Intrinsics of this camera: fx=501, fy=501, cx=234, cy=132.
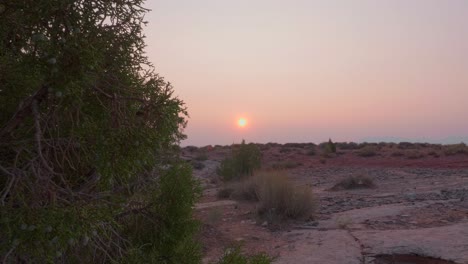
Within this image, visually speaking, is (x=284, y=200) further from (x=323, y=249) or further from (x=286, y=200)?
(x=323, y=249)

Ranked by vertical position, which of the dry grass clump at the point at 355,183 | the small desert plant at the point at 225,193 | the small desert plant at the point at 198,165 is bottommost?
the small desert plant at the point at 225,193

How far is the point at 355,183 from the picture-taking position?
17656mm

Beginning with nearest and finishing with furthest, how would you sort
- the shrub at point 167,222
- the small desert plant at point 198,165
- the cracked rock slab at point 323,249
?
the shrub at point 167,222 < the cracked rock slab at point 323,249 < the small desert plant at point 198,165

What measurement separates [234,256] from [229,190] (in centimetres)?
1221

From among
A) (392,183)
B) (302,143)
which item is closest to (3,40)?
(392,183)

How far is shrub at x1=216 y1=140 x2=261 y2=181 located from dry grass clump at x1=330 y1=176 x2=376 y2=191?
13.4 ft

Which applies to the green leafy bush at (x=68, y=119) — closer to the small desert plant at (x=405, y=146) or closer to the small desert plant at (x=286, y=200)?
the small desert plant at (x=286, y=200)

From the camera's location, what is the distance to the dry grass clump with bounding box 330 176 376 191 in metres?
17.6

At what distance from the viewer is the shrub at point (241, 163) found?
21.0 metres

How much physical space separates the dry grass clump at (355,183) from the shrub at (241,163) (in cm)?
409

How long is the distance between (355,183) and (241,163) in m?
5.65

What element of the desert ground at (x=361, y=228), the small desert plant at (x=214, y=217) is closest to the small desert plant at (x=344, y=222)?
the desert ground at (x=361, y=228)

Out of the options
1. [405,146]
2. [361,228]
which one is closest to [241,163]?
[361,228]

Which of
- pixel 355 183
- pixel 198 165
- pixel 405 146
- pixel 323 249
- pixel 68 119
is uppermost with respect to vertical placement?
pixel 405 146
